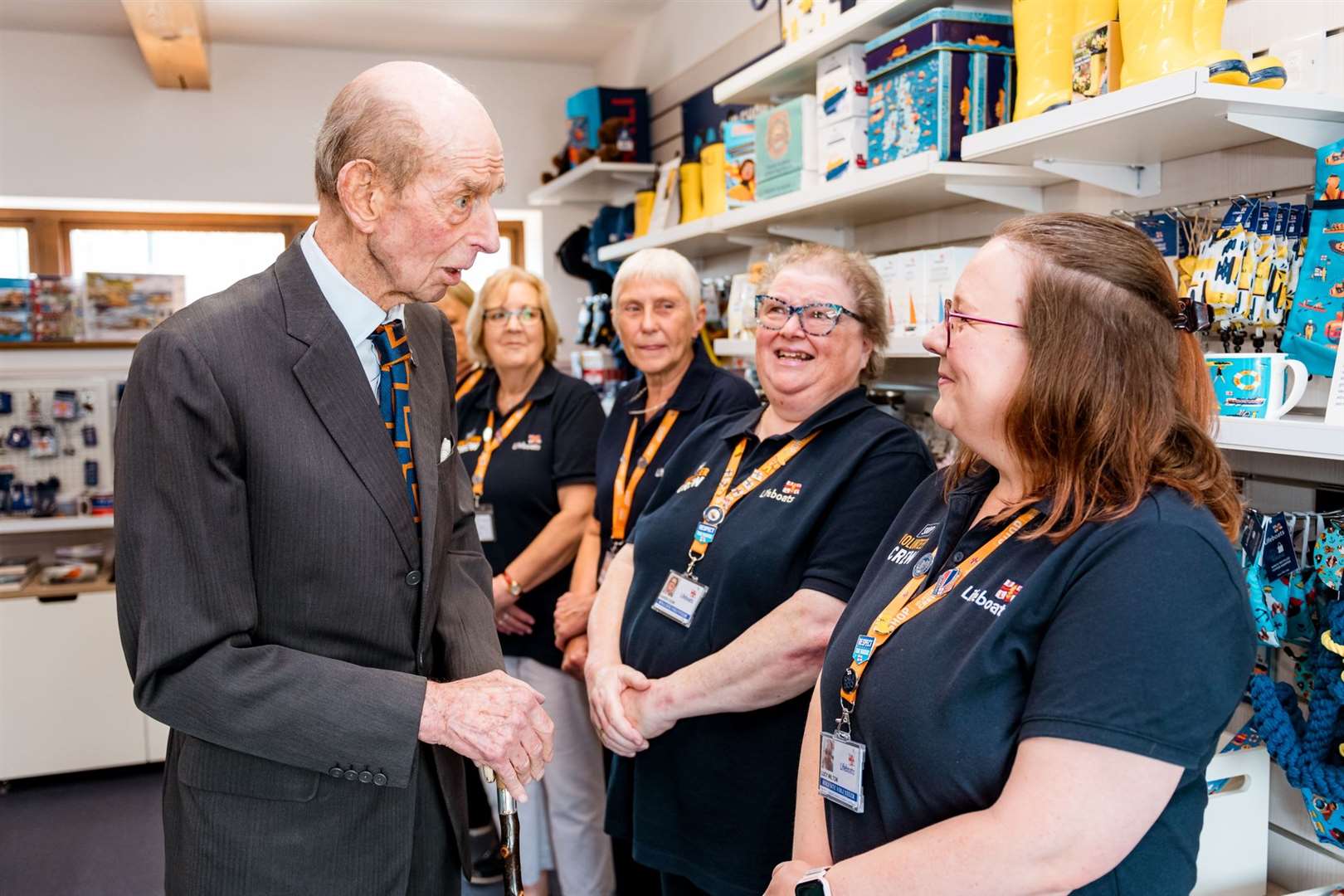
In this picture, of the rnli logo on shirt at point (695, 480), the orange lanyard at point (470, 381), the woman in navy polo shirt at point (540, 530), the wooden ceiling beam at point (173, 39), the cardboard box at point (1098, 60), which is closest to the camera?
the cardboard box at point (1098, 60)

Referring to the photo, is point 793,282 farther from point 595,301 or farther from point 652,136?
point 652,136

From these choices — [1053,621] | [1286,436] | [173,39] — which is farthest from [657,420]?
[173,39]

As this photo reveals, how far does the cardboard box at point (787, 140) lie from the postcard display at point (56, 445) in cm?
346

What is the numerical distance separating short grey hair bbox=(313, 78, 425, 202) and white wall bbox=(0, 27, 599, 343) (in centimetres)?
432

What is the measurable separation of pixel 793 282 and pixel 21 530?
4295 millimetres

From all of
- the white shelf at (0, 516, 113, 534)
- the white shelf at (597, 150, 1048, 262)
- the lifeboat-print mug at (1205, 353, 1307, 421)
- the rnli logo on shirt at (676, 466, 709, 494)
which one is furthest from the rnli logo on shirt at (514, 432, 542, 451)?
the white shelf at (0, 516, 113, 534)

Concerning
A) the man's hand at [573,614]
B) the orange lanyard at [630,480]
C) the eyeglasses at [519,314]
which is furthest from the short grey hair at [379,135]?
the eyeglasses at [519,314]

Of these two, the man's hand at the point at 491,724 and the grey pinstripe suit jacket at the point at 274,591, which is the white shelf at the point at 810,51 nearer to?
the grey pinstripe suit jacket at the point at 274,591

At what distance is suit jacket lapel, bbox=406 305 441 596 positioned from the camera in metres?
1.51

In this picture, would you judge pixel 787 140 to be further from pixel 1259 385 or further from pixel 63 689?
pixel 63 689

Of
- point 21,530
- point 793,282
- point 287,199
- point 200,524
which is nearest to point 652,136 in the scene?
point 287,199

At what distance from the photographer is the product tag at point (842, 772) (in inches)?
54.8

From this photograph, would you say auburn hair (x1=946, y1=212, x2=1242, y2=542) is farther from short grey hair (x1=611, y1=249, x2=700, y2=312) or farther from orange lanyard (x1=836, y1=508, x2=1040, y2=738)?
short grey hair (x1=611, y1=249, x2=700, y2=312)

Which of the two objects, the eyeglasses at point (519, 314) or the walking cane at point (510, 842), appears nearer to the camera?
the walking cane at point (510, 842)
